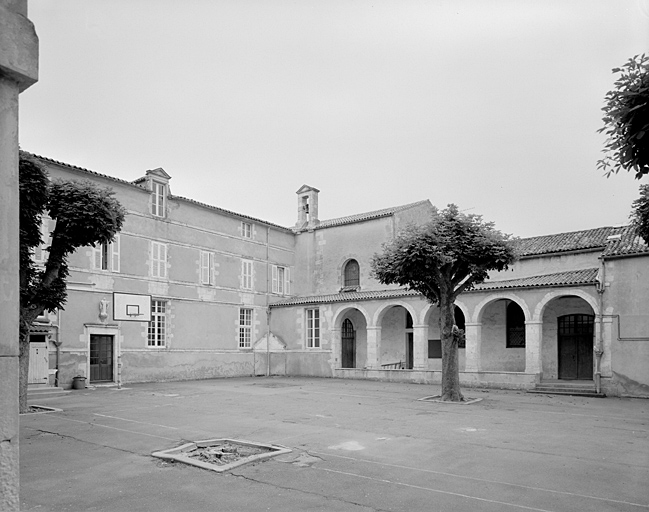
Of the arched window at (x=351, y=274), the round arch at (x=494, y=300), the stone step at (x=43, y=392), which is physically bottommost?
the stone step at (x=43, y=392)

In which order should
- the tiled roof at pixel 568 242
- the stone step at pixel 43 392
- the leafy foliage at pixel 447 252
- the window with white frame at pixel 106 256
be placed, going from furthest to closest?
the tiled roof at pixel 568 242
the window with white frame at pixel 106 256
the stone step at pixel 43 392
the leafy foliage at pixel 447 252

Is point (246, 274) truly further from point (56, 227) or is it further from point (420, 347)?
point (56, 227)

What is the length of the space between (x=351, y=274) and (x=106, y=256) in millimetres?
12864

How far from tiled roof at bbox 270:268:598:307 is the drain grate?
14618 millimetres

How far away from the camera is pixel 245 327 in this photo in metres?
27.9

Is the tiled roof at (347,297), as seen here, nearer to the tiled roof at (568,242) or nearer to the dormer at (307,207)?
the dormer at (307,207)

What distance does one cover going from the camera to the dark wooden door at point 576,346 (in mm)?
21719

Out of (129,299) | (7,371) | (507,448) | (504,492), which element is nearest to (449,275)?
(507,448)

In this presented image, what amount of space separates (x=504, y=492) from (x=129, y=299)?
18.5 metres

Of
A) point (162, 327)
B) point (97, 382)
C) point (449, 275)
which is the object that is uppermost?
point (449, 275)

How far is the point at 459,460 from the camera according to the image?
828 centimetres

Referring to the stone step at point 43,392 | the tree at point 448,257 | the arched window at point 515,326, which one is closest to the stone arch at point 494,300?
the arched window at point 515,326

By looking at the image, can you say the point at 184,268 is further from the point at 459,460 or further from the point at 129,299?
the point at 459,460

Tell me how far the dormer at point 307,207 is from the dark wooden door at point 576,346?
47.2 feet
